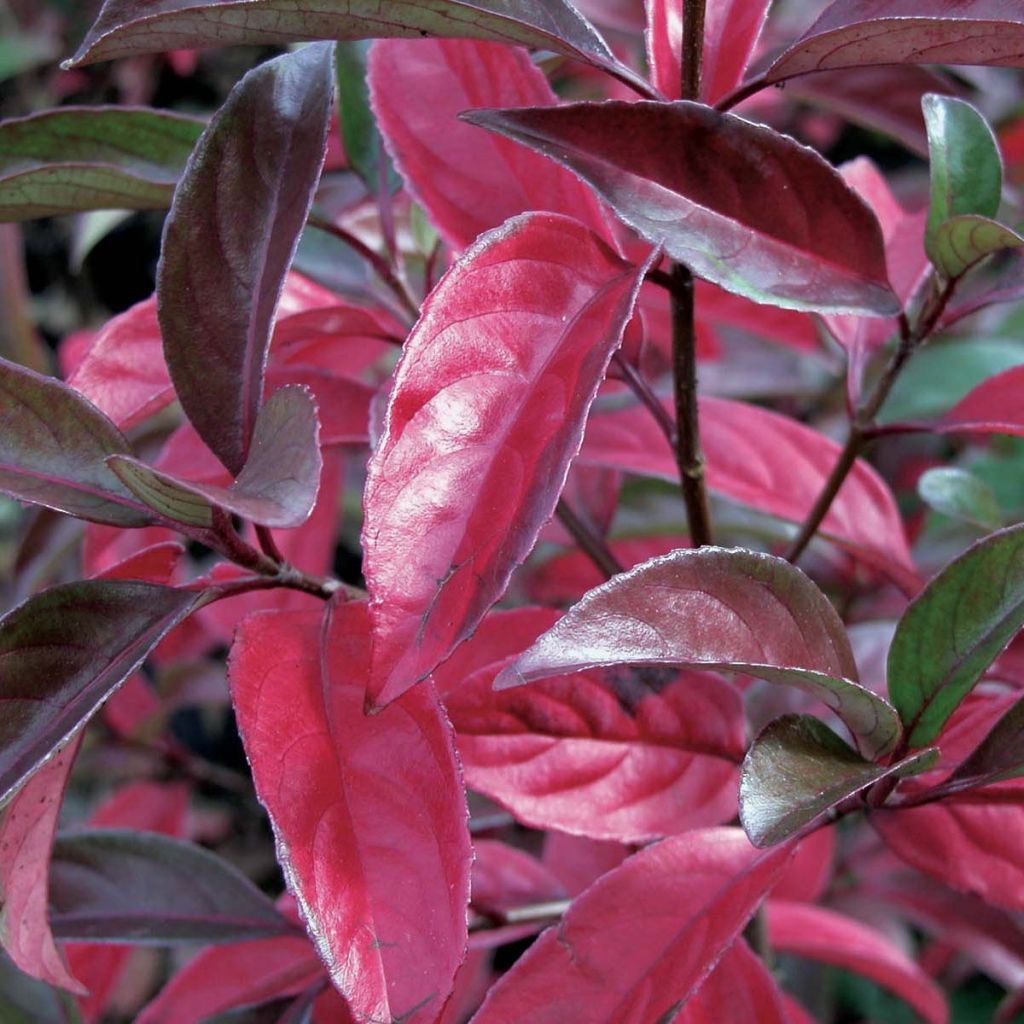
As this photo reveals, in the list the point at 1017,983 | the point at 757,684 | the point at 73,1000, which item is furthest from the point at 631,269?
the point at 1017,983

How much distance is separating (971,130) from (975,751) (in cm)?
30

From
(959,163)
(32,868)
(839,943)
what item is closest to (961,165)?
(959,163)

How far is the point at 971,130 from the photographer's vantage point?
0.55 meters

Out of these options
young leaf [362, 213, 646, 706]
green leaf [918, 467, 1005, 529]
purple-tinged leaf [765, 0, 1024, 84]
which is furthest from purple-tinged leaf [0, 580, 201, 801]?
green leaf [918, 467, 1005, 529]

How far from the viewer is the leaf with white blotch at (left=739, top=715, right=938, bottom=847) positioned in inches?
15.9

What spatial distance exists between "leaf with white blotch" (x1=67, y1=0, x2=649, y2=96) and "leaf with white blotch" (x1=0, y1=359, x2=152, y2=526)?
129mm

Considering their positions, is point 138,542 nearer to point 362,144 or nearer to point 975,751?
point 362,144

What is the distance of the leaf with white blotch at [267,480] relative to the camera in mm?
412

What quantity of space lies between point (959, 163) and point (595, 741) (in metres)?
0.34

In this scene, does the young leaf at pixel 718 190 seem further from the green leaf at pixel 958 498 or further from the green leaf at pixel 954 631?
the green leaf at pixel 958 498

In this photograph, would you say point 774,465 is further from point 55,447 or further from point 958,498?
point 55,447

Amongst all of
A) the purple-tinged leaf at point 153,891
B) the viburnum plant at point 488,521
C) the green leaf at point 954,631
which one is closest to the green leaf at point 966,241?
the viburnum plant at point 488,521

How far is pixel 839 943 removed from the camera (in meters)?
0.94

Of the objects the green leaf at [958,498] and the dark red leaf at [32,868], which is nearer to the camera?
the dark red leaf at [32,868]
